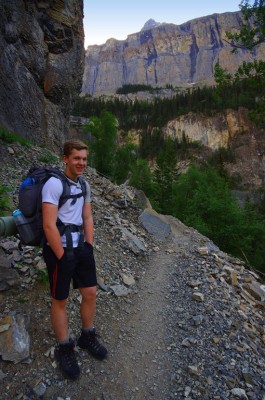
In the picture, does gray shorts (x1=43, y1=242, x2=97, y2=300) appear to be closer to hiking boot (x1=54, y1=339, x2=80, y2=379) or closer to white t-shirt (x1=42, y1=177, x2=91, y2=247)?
white t-shirt (x1=42, y1=177, x2=91, y2=247)

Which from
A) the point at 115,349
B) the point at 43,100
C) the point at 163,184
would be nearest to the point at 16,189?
the point at 115,349

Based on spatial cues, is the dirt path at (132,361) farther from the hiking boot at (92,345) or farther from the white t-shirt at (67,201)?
the white t-shirt at (67,201)

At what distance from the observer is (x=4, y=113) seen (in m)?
14.2

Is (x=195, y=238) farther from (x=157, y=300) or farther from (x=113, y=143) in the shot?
(x=113, y=143)

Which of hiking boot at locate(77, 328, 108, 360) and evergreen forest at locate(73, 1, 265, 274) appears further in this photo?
evergreen forest at locate(73, 1, 265, 274)

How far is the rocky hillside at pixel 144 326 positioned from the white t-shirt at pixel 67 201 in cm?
154

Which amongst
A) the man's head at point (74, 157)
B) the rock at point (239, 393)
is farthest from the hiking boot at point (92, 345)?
the man's head at point (74, 157)

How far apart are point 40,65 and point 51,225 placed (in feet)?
50.5

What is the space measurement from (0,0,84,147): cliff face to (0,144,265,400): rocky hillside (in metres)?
8.51

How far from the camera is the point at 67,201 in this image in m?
3.83

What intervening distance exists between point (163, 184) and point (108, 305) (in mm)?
39865

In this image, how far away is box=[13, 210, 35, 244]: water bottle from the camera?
367 centimetres

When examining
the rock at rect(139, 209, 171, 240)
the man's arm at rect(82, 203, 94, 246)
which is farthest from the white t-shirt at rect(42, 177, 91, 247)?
the rock at rect(139, 209, 171, 240)

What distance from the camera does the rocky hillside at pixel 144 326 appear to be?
401 cm
